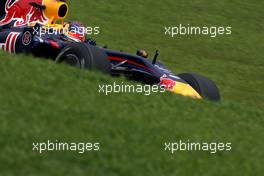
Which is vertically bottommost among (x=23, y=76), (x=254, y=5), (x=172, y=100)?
(x=254, y=5)

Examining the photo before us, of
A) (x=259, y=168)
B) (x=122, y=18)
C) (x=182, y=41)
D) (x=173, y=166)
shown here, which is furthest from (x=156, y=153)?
(x=122, y=18)

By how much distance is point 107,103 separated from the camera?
6.00 metres

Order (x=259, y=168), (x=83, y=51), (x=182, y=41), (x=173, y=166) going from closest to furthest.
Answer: (x=173, y=166) → (x=259, y=168) → (x=83, y=51) → (x=182, y=41)

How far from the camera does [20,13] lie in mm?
10125

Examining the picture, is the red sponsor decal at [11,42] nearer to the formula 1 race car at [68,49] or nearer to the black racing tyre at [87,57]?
the formula 1 race car at [68,49]

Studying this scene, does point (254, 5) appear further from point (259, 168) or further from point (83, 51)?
point (259, 168)

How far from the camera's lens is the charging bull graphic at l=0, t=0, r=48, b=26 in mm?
10031

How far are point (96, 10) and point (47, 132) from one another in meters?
15.0

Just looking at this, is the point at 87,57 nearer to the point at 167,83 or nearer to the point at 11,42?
the point at 167,83

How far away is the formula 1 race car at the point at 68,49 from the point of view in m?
7.72

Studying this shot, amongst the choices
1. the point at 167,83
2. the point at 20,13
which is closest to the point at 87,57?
the point at 167,83

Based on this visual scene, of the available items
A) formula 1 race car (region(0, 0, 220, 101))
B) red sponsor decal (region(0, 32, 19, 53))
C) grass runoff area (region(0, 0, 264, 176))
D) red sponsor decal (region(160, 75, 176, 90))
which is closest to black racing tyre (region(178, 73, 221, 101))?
formula 1 race car (region(0, 0, 220, 101))

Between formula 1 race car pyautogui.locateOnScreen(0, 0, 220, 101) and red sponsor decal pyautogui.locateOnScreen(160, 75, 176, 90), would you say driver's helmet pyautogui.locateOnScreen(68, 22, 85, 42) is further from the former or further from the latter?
red sponsor decal pyautogui.locateOnScreen(160, 75, 176, 90)

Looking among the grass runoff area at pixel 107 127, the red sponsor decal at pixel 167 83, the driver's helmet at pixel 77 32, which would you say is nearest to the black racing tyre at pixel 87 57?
the grass runoff area at pixel 107 127
